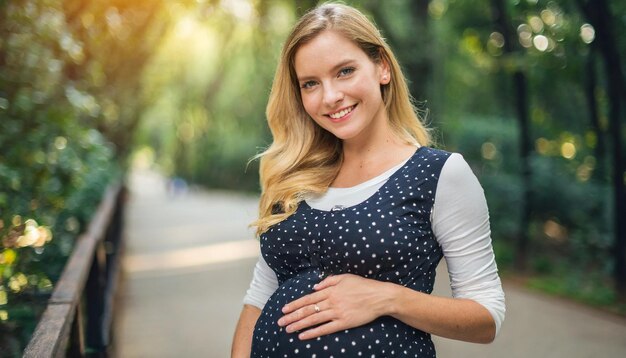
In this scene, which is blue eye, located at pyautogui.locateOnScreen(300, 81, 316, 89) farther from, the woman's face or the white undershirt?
the white undershirt

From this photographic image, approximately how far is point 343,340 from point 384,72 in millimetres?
780

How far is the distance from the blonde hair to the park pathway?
2.24 feet

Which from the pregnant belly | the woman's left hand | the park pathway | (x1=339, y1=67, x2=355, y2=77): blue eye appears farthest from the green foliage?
(x1=339, y1=67, x2=355, y2=77): blue eye

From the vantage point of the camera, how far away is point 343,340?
1876 mm

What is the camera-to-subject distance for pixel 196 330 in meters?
6.95

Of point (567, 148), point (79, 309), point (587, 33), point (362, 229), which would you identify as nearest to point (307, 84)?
point (362, 229)

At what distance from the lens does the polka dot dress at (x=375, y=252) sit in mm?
1864

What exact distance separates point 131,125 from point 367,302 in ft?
45.8

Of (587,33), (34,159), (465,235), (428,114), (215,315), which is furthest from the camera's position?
(428,114)

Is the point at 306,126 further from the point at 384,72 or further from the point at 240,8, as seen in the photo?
the point at 240,8

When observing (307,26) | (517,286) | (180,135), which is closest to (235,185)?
(180,135)

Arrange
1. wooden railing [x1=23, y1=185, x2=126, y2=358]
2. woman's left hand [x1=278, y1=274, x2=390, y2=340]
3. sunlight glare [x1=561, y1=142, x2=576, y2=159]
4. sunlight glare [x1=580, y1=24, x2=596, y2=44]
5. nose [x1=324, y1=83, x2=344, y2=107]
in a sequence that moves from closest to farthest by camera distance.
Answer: woman's left hand [x1=278, y1=274, x2=390, y2=340], nose [x1=324, y1=83, x2=344, y2=107], wooden railing [x1=23, y1=185, x2=126, y2=358], sunlight glare [x1=580, y1=24, x2=596, y2=44], sunlight glare [x1=561, y1=142, x2=576, y2=159]

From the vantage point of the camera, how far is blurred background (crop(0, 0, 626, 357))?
461 cm

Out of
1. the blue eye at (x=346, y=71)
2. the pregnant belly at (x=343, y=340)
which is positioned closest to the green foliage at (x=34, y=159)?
the pregnant belly at (x=343, y=340)
